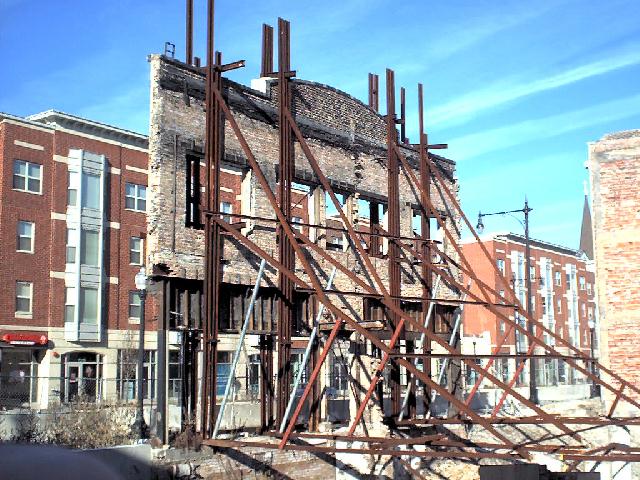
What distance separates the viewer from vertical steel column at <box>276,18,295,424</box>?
16.1 meters

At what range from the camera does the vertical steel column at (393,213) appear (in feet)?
65.3

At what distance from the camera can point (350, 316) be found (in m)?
18.6

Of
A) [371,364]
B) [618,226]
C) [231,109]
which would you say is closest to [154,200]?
[231,109]

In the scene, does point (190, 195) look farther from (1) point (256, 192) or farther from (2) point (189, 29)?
(2) point (189, 29)

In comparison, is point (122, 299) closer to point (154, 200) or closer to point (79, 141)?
point (79, 141)

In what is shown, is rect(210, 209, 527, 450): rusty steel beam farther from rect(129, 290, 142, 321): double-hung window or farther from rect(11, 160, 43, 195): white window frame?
rect(129, 290, 142, 321): double-hung window

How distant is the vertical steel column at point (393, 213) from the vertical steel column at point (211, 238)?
603cm

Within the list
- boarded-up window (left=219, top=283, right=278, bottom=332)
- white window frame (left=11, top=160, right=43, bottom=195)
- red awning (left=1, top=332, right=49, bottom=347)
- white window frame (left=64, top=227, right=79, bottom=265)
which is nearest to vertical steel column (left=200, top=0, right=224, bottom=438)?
boarded-up window (left=219, top=283, right=278, bottom=332)

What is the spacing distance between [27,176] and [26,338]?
7615 millimetres

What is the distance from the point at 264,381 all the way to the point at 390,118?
8875 millimetres

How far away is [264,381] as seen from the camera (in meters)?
16.1

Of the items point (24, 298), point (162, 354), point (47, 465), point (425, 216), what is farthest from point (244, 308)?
point (24, 298)

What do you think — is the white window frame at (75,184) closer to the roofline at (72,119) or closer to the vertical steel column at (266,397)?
the roofline at (72,119)

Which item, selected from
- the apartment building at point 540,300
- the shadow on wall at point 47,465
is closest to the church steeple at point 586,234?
the apartment building at point 540,300
